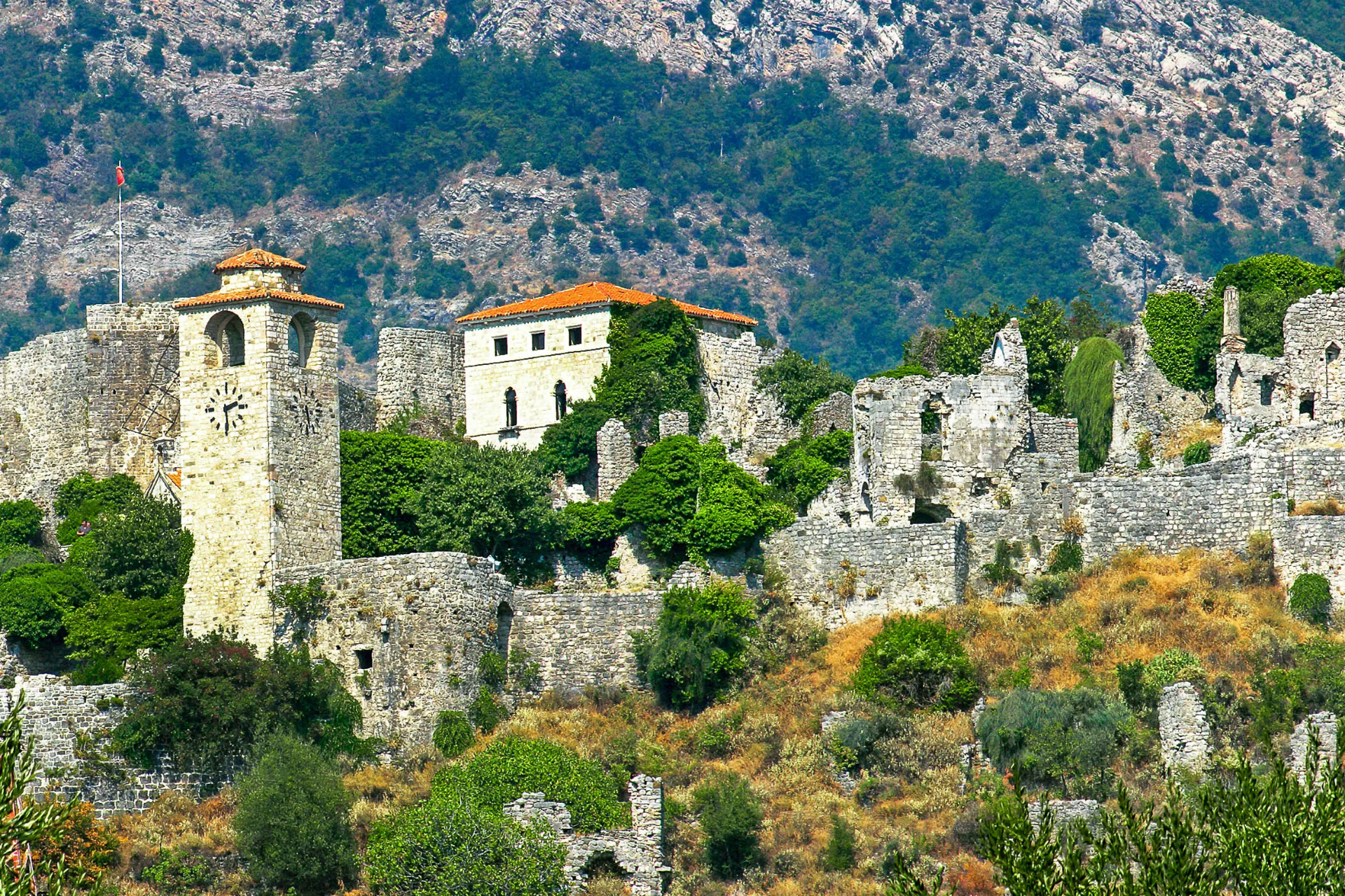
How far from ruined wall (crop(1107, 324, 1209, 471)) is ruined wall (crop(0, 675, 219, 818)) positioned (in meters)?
22.9

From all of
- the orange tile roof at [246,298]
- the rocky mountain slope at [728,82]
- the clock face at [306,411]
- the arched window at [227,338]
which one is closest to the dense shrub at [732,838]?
the clock face at [306,411]

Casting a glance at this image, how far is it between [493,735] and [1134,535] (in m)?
14.0

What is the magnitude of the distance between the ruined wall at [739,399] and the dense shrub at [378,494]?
827cm

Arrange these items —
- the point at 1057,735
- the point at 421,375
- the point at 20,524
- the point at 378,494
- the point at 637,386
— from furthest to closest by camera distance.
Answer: the point at 421,375 → the point at 637,386 → the point at 20,524 → the point at 378,494 → the point at 1057,735

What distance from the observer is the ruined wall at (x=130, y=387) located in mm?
61344

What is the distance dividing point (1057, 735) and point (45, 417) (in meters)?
30.5

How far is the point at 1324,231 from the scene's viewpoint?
411ft

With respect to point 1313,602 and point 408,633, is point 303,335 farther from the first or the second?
point 1313,602

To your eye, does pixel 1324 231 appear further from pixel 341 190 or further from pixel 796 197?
pixel 341 190

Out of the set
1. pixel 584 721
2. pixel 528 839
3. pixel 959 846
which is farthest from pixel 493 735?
pixel 959 846

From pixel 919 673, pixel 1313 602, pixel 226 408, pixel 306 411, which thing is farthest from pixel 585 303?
pixel 1313 602

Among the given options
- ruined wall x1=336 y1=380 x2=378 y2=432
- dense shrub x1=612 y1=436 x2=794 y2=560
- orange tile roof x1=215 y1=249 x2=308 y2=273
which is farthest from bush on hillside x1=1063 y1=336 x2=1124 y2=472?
orange tile roof x1=215 y1=249 x2=308 y2=273

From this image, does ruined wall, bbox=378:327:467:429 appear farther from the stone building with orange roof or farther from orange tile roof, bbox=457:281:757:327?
orange tile roof, bbox=457:281:757:327

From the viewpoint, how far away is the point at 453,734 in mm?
48594
